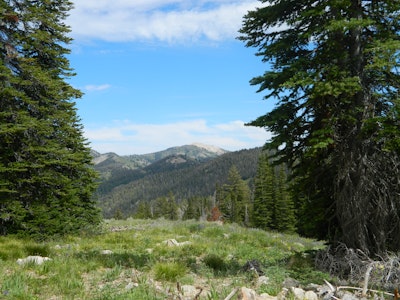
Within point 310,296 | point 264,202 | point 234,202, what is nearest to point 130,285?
point 310,296

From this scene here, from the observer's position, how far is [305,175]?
30.6 ft

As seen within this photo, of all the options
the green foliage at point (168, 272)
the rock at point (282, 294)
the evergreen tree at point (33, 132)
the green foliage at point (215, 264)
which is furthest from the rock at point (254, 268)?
the evergreen tree at point (33, 132)

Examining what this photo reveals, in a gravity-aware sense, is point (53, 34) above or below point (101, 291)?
above

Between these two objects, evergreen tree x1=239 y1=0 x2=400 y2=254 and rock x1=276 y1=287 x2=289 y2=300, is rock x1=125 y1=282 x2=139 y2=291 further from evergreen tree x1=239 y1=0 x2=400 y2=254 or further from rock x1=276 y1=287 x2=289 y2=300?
evergreen tree x1=239 y1=0 x2=400 y2=254

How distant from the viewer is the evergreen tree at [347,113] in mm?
7078

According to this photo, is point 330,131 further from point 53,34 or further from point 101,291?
point 53,34

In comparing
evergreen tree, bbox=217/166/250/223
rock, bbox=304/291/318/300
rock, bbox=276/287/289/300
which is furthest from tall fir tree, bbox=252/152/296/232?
rock, bbox=304/291/318/300

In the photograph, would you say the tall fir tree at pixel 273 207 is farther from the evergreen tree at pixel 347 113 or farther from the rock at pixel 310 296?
the rock at pixel 310 296

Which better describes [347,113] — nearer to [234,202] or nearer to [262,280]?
[262,280]

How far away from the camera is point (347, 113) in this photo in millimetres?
7645

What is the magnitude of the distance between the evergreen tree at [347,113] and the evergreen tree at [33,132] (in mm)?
9561

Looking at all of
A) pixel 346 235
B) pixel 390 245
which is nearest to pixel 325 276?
pixel 346 235

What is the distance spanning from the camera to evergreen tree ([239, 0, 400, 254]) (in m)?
7.08

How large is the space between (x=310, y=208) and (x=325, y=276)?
2.55 meters
